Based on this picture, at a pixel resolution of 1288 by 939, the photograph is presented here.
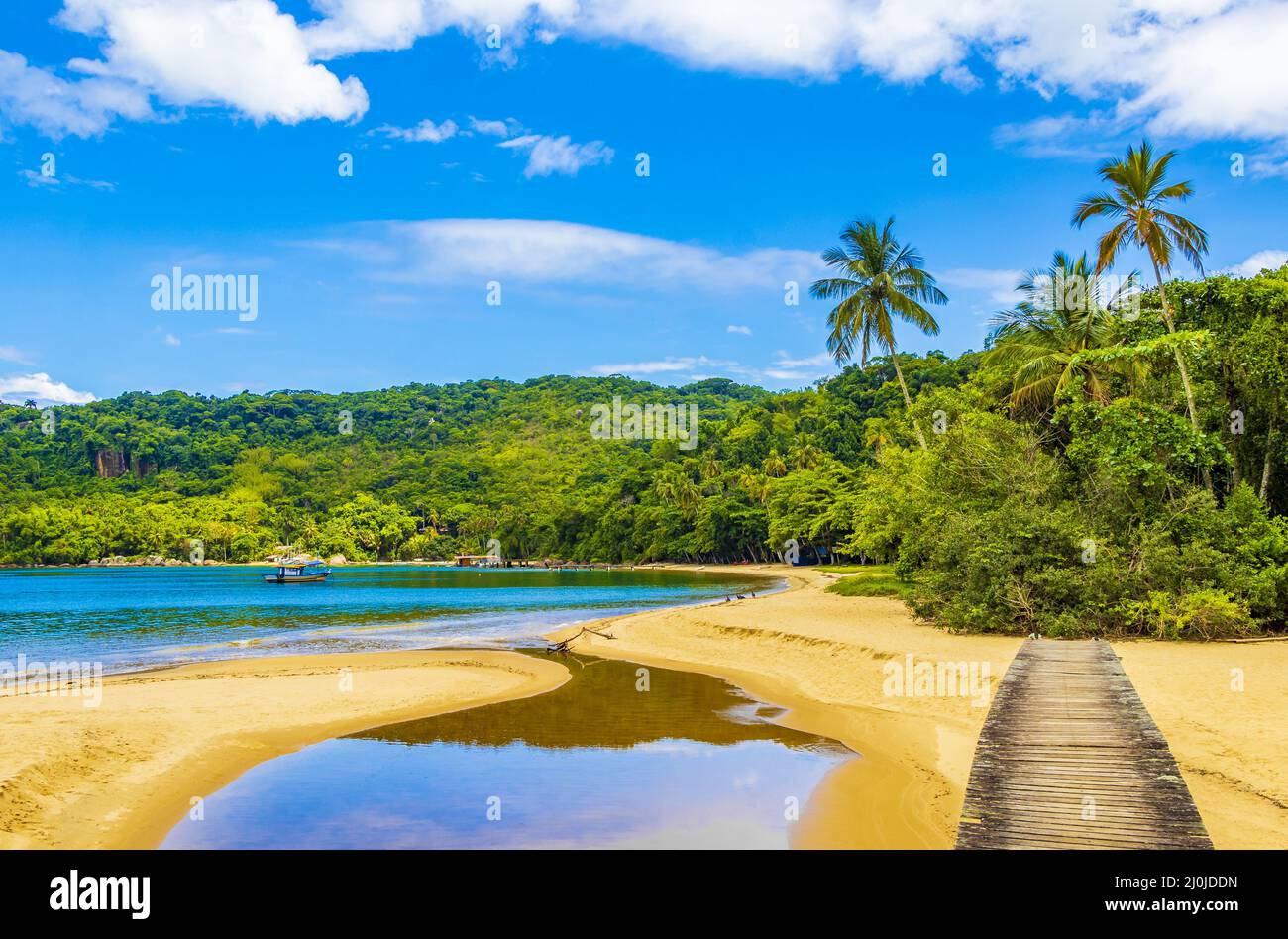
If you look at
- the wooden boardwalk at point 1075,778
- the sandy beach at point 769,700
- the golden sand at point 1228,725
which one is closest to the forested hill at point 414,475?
the sandy beach at point 769,700

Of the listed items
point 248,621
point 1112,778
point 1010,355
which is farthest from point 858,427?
point 1112,778

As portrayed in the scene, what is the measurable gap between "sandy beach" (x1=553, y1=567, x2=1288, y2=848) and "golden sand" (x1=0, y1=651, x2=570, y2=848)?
18.9 ft

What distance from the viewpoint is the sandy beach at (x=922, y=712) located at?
911 cm

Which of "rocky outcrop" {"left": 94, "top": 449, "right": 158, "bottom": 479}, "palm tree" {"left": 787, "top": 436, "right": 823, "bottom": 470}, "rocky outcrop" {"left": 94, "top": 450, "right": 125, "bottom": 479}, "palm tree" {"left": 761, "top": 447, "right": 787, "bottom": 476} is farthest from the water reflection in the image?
"rocky outcrop" {"left": 94, "top": 450, "right": 125, "bottom": 479}

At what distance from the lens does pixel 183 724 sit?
48.7 ft

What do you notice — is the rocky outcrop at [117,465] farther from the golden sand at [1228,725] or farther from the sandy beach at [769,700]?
the golden sand at [1228,725]

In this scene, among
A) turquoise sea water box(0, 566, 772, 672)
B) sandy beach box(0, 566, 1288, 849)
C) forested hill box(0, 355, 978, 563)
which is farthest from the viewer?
forested hill box(0, 355, 978, 563)

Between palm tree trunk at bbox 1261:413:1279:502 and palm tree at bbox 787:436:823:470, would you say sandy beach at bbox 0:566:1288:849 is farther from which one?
palm tree at bbox 787:436:823:470

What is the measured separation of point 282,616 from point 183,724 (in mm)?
30391

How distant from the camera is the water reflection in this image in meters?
9.39

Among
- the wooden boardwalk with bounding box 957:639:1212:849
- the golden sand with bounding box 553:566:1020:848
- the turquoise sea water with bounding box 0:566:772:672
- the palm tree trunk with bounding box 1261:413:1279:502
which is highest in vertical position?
the palm tree trunk with bounding box 1261:413:1279:502

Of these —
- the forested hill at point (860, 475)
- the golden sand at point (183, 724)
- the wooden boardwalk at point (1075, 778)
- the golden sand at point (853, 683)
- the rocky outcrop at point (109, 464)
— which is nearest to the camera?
the wooden boardwalk at point (1075, 778)

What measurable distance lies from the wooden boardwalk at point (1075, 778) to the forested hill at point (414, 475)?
76873mm
